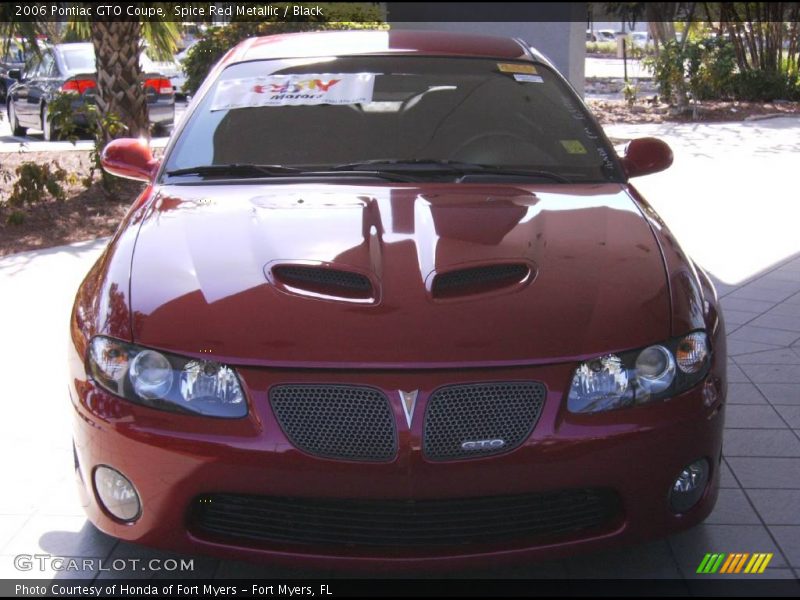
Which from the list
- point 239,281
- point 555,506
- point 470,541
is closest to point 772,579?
point 555,506

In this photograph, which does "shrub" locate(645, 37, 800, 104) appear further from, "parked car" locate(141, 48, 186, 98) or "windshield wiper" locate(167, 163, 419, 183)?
"windshield wiper" locate(167, 163, 419, 183)

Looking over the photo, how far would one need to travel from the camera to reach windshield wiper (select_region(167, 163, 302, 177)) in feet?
12.7

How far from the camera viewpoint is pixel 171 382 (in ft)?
9.03

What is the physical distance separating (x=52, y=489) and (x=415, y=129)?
1942 millimetres

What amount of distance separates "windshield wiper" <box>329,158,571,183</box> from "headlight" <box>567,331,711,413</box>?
3.81ft

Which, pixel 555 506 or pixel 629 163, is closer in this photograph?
pixel 555 506

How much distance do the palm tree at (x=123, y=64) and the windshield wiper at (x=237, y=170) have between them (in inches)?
254

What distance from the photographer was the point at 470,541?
274 cm

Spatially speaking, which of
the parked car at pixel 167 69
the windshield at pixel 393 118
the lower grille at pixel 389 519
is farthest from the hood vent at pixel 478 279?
the parked car at pixel 167 69

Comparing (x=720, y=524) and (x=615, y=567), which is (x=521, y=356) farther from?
(x=720, y=524)

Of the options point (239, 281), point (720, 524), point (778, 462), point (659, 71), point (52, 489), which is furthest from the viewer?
point (659, 71)

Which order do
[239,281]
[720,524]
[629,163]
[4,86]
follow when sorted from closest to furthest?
[239,281] < [720,524] < [629,163] < [4,86]

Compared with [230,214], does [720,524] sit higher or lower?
lower

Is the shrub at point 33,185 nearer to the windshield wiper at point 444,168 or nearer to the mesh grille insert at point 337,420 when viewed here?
the windshield wiper at point 444,168
